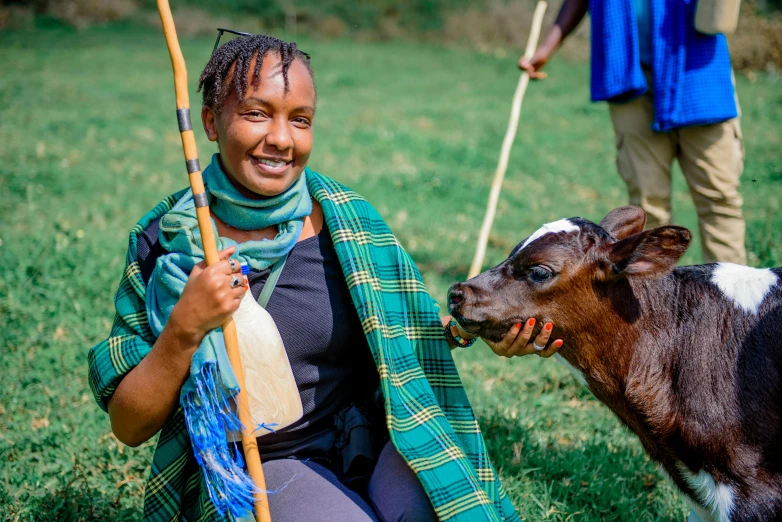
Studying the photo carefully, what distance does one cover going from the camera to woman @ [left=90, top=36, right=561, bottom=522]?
7.73ft

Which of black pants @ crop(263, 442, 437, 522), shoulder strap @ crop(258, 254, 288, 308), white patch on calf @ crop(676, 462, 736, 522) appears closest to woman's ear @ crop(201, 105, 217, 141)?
shoulder strap @ crop(258, 254, 288, 308)

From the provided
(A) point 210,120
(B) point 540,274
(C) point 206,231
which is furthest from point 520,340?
Result: (A) point 210,120

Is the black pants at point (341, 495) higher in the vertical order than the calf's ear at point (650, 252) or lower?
lower

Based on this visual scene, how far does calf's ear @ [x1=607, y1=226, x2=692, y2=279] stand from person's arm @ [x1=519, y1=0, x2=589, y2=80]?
268cm

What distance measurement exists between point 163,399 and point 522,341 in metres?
1.27

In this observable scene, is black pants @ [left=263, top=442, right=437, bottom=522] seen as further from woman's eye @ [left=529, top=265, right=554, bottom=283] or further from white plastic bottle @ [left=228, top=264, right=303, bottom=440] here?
woman's eye @ [left=529, top=265, right=554, bottom=283]

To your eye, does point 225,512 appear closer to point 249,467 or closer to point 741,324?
point 249,467

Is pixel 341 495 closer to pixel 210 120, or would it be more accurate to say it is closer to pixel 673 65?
pixel 210 120

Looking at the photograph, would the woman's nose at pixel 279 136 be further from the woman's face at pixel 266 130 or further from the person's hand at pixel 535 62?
the person's hand at pixel 535 62

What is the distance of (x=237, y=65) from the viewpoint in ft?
8.17

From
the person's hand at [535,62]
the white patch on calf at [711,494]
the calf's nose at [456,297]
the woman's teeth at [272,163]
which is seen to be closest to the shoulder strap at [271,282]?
the woman's teeth at [272,163]

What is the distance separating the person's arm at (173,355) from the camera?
7.02 ft

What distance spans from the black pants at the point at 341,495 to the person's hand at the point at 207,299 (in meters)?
0.63

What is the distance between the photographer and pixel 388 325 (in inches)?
104
